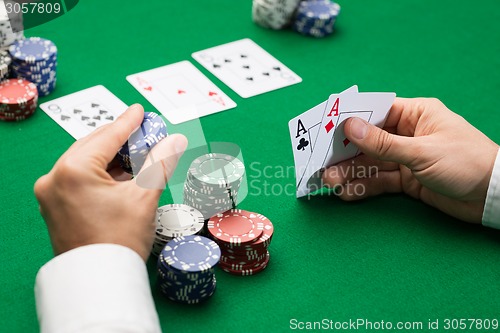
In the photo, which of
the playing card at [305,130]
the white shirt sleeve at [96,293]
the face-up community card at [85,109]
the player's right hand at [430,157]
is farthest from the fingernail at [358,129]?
the face-up community card at [85,109]

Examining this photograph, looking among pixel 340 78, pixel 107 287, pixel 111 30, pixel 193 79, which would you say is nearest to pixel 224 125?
pixel 193 79

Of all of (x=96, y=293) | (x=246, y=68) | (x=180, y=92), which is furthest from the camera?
(x=246, y=68)

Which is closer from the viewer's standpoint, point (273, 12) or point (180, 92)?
point (180, 92)

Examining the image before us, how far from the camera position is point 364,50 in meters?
3.32

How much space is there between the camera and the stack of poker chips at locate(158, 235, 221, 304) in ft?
6.15

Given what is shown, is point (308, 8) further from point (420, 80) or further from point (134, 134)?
point (134, 134)

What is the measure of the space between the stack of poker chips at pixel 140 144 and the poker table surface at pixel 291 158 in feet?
0.99

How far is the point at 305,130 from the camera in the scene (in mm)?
2164

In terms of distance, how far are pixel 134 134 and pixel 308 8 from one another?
66.1 inches

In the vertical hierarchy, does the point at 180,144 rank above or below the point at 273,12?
above

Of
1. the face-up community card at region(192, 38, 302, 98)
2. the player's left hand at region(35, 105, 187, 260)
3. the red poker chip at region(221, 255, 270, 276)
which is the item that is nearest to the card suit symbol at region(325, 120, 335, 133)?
the red poker chip at region(221, 255, 270, 276)

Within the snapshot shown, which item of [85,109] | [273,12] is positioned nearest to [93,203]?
[85,109]

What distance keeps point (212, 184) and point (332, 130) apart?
0.43 m

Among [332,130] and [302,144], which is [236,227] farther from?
[332,130]
